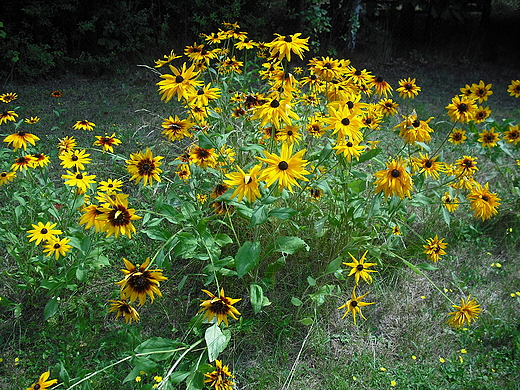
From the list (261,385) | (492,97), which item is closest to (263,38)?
(492,97)

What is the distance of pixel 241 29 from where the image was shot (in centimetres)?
572

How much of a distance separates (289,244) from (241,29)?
457cm

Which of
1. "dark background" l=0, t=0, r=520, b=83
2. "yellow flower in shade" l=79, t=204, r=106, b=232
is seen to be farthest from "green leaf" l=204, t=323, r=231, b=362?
"dark background" l=0, t=0, r=520, b=83

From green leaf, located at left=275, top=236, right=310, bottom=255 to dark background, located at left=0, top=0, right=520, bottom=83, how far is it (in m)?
3.22

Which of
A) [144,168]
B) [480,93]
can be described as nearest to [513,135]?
[480,93]

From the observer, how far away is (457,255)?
2621 mm

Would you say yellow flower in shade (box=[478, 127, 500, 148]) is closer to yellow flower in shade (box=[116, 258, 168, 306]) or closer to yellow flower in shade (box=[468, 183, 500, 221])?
yellow flower in shade (box=[468, 183, 500, 221])

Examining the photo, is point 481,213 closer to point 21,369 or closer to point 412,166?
point 412,166

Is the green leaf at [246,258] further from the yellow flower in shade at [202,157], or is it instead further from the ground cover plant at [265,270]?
the yellow flower in shade at [202,157]

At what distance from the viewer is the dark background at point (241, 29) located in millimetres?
4918

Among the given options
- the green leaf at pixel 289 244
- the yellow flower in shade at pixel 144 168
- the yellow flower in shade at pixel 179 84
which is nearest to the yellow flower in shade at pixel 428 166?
the green leaf at pixel 289 244

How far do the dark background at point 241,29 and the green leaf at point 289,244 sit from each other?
10.6ft

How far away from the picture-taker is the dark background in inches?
194

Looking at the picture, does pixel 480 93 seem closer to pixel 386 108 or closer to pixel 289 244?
pixel 386 108
